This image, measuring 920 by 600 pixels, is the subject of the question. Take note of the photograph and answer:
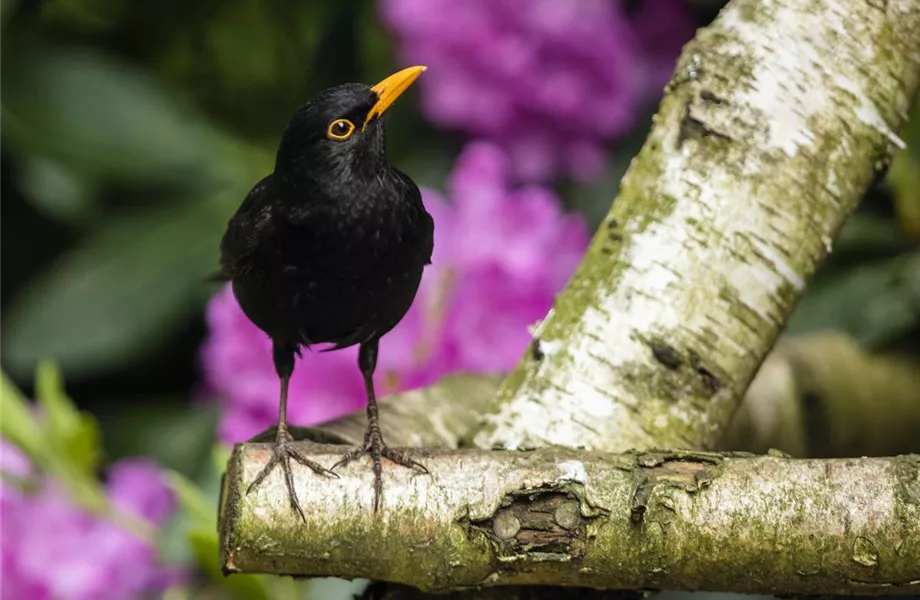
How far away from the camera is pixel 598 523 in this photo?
98cm

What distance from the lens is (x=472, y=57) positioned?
189 cm

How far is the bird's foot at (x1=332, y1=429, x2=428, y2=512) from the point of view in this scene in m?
1.02

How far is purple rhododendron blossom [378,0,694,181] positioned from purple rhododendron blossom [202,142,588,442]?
0.89 ft

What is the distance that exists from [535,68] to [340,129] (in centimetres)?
81

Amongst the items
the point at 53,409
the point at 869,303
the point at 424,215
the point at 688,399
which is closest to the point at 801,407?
the point at 869,303

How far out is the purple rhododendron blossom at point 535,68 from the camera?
1.86 m

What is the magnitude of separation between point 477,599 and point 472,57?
1027mm

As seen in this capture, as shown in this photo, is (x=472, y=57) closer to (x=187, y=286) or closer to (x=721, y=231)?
(x=187, y=286)

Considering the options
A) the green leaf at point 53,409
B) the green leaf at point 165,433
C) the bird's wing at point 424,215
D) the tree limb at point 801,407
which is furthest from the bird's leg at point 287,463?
the green leaf at point 165,433

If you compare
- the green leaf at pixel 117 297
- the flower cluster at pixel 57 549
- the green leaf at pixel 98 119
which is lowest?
the flower cluster at pixel 57 549

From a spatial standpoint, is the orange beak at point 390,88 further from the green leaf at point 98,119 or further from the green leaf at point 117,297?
the green leaf at point 98,119

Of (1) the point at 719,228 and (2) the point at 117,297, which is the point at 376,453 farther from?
(2) the point at 117,297

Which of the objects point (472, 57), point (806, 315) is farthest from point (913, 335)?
point (472, 57)

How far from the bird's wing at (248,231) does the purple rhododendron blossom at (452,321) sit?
1.15 feet
